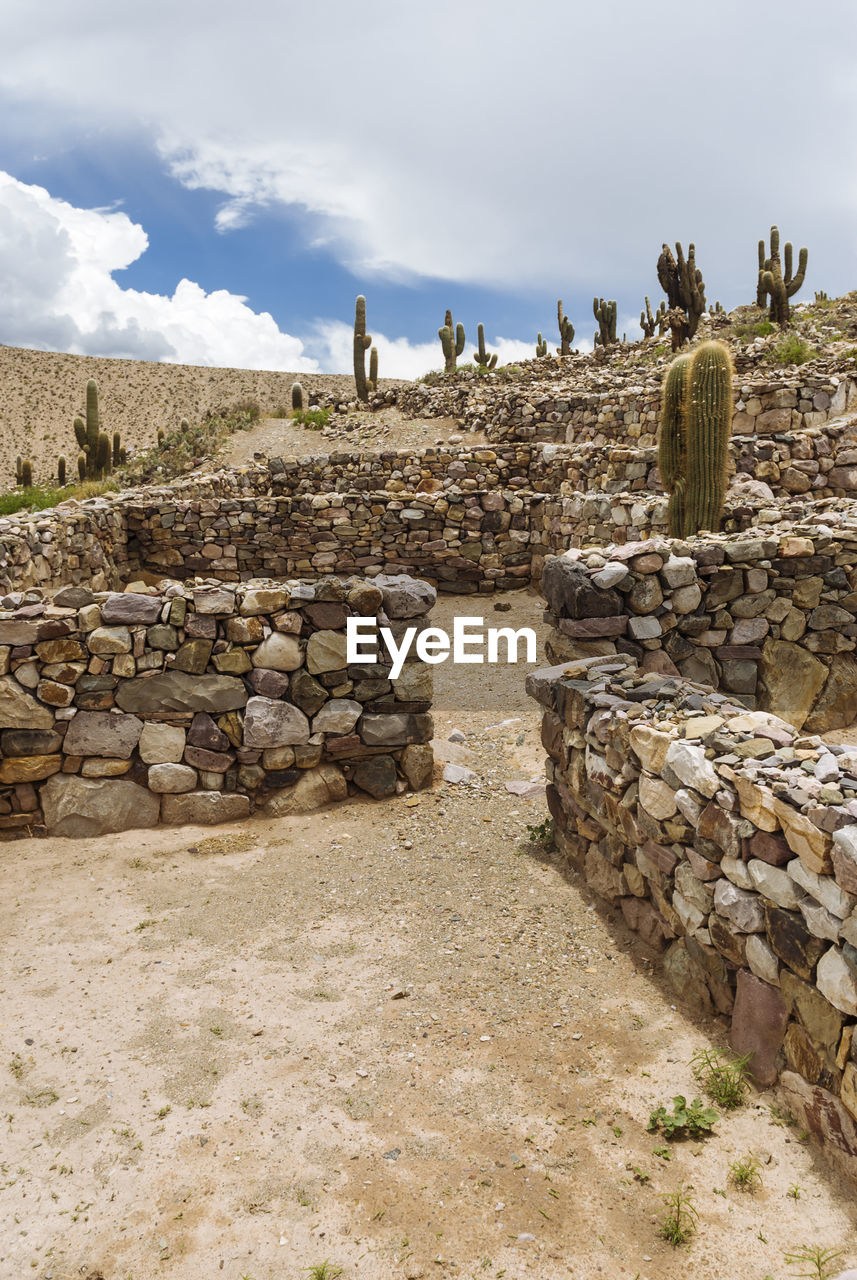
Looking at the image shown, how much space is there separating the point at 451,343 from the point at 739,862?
2600 cm

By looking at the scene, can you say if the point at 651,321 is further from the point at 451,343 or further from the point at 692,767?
the point at 692,767

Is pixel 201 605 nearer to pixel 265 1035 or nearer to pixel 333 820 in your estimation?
pixel 333 820

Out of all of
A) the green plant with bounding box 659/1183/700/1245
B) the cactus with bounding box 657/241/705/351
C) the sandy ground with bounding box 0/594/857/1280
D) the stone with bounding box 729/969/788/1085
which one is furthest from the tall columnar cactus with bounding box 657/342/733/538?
the cactus with bounding box 657/241/705/351

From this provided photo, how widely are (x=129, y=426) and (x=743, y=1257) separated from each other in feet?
177

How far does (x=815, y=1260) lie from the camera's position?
2.36 m

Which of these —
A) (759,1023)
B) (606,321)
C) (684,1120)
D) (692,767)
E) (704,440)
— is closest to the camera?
(684,1120)

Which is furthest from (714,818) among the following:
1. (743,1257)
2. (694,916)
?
(743,1257)

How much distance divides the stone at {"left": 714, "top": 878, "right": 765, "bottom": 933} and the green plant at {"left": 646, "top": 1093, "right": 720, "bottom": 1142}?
67 centimetres

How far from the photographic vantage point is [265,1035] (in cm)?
354

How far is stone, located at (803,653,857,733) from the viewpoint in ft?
23.6

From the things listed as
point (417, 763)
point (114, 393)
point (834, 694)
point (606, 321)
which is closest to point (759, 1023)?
point (417, 763)

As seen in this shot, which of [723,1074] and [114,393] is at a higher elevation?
[114,393]

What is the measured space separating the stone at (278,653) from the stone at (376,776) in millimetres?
942

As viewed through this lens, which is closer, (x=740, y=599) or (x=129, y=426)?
(x=740, y=599)
